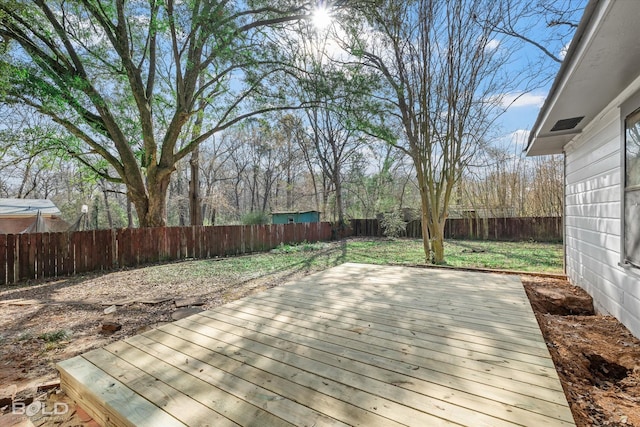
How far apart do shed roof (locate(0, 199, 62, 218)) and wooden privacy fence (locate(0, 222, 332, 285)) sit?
8.18 metres

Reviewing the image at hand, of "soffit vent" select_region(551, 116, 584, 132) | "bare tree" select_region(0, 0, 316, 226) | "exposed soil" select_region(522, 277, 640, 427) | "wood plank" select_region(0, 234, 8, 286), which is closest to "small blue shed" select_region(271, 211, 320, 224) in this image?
"bare tree" select_region(0, 0, 316, 226)

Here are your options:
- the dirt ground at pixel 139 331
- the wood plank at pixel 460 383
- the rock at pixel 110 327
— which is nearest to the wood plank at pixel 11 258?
the dirt ground at pixel 139 331

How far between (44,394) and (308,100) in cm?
833

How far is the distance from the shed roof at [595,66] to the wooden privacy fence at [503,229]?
9033 millimetres

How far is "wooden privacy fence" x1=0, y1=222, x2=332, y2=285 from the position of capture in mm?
5555

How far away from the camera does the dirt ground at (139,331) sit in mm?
1583

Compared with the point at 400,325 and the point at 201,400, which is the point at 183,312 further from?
the point at 400,325

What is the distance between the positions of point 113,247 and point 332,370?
7.15m

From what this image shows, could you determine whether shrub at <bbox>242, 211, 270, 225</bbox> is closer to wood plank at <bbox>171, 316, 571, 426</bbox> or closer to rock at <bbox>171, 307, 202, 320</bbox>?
rock at <bbox>171, 307, 202, 320</bbox>

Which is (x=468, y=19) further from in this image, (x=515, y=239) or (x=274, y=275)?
(x=515, y=239)

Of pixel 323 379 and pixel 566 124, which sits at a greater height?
pixel 566 124

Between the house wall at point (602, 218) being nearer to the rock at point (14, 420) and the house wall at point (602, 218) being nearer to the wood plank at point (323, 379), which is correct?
the wood plank at point (323, 379)

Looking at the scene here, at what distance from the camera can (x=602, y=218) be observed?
3098 millimetres

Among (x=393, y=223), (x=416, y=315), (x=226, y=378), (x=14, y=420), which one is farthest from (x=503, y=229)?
(x=14, y=420)
